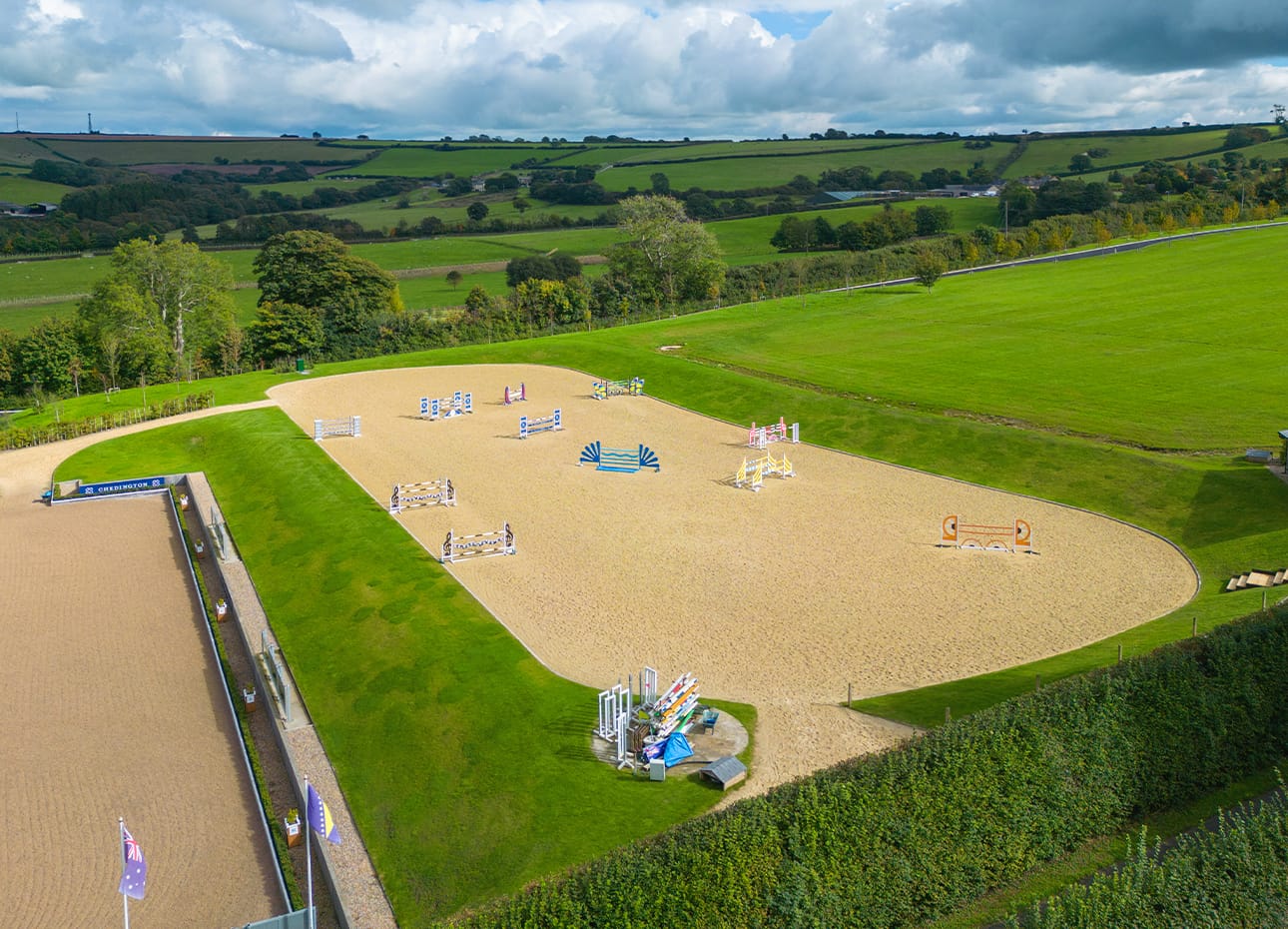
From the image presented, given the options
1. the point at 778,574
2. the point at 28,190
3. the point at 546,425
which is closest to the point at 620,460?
the point at 546,425

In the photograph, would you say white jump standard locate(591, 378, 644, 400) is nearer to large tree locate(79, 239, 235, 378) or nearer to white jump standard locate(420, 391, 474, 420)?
white jump standard locate(420, 391, 474, 420)

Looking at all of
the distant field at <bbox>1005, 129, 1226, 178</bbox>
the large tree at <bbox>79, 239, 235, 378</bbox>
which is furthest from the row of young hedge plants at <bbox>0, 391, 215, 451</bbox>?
the distant field at <bbox>1005, 129, 1226, 178</bbox>

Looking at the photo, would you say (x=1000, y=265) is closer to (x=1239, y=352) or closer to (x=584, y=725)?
(x=1239, y=352)

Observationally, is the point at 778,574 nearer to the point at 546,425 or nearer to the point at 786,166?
the point at 546,425

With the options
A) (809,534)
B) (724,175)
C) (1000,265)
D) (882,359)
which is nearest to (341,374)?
(882,359)

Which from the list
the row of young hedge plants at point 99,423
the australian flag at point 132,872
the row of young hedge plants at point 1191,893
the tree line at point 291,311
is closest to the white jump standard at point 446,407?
the row of young hedge plants at point 99,423
